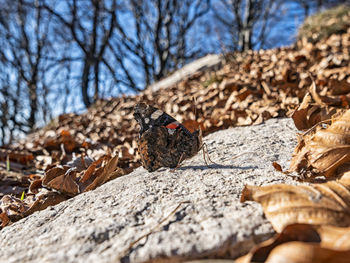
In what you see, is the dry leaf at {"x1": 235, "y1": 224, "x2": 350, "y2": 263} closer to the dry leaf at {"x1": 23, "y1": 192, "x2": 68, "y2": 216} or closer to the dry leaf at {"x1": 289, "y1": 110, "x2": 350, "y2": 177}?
the dry leaf at {"x1": 289, "y1": 110, "x2": 350, "y2": 177}

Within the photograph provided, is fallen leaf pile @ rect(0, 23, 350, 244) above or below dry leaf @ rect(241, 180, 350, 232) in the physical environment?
above

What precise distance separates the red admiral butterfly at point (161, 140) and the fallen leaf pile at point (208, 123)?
0.24 metres

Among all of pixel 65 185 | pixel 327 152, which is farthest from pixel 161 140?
pixel 327 152

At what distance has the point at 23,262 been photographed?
853 mm

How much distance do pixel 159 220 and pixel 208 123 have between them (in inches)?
70.1

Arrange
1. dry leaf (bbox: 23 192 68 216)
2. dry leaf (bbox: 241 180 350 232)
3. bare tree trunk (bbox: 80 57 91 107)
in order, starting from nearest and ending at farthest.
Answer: dry leaf (bbox: 241 180 350 232), dry leaf (bbox: 23 192 68 216), bare tree trunk (bbox: 80 57 91 107)

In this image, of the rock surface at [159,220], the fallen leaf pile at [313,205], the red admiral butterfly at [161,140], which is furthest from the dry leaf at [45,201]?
the fallen leaf pile at [313,205]

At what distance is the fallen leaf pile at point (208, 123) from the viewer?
5.09ft

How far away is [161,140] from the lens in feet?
5.50

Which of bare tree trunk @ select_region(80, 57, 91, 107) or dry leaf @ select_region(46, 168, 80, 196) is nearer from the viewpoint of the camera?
dry leaf @ select_region(46, 168, 80, 196)

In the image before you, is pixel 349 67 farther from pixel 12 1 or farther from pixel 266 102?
pixel 12 1

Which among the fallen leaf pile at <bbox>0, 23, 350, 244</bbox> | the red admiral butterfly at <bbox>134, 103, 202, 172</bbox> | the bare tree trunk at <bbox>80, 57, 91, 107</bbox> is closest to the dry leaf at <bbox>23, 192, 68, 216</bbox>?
the fallen leaf pile at <bbox>0, 23, 350, 244</bbox>

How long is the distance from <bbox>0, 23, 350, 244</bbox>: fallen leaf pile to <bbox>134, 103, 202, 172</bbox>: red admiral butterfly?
Result: 24 centimetres

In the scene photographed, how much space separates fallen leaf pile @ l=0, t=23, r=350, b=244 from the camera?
1551 mm
